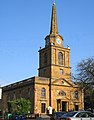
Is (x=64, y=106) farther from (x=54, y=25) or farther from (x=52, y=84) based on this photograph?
(x=54, y=25)

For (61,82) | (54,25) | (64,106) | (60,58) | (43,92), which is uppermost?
(54,25)

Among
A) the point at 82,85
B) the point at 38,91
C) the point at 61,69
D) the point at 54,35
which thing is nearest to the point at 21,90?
the point at 38,91

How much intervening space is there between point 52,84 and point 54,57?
7.53 m

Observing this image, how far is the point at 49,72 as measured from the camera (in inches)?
2896

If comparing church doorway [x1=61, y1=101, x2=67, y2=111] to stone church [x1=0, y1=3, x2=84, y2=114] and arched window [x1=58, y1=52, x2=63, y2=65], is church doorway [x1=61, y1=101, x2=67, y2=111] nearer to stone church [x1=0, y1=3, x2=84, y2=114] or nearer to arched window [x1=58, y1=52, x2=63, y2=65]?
stone church [x1=0, y1=3, x2=84, y2=114]

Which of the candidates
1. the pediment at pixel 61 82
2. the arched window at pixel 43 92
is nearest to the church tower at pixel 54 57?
the pediment at pixel 61 82

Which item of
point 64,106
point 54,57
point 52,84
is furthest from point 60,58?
point 64,106

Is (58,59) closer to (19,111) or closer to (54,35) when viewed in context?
(54,35)

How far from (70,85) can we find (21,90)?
41.8ft

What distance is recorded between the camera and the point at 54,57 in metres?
74.8

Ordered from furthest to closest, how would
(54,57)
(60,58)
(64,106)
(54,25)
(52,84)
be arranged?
(54,25) < (60,58) < (54,57) < (64,106) < (52,84)

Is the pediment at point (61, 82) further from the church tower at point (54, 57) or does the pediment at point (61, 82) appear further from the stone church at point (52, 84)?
the church tower at point (54, 57)

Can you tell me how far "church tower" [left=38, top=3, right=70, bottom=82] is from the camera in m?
73.9

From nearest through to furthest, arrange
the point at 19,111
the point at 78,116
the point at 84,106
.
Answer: the point at 78,116, the point at 19,111, the point at 84,106
